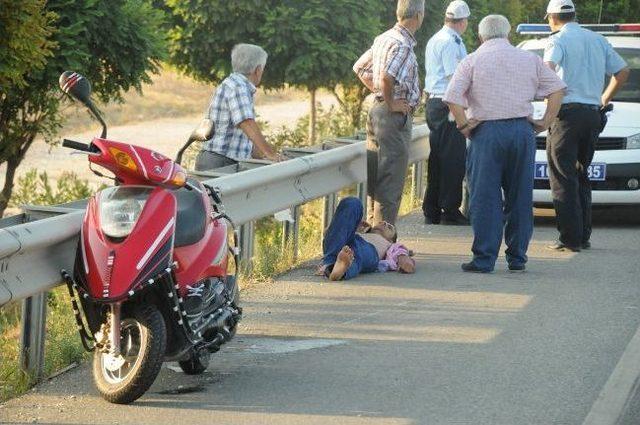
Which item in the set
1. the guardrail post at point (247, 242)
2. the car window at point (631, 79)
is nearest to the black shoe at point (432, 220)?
the car window at point (631, 79)

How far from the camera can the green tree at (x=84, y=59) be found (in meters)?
13.6

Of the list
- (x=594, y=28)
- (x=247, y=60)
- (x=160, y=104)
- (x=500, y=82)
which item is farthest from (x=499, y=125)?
(x=160, y=104)

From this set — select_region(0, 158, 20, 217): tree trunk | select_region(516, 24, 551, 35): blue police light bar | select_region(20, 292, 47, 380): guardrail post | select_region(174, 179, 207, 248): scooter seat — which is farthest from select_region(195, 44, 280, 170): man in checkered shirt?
select_region(0, 158, 20, 217): tree trunk

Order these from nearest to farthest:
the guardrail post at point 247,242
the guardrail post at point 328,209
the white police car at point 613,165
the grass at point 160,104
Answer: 1. the guardrail post at point 247,242
2. the guardrail post at point 328,209
3. the white police car at point 613,165
4. the grass at point 160,104

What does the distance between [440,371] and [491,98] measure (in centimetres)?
359

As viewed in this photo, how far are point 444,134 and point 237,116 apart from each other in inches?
160

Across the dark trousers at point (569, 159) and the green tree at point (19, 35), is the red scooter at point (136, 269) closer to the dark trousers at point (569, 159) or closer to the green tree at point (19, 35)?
the green tree at point (19, 35)

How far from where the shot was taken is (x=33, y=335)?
7.59 m

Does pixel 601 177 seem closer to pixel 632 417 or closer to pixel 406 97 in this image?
pixel 406 97

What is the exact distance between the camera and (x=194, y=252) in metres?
7.45

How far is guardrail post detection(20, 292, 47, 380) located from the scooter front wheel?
0.44 metres

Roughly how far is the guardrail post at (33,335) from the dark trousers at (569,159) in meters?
5.74

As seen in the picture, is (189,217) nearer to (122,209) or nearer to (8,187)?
(122,209)

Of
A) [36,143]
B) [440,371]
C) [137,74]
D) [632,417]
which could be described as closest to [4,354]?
[440,371]
